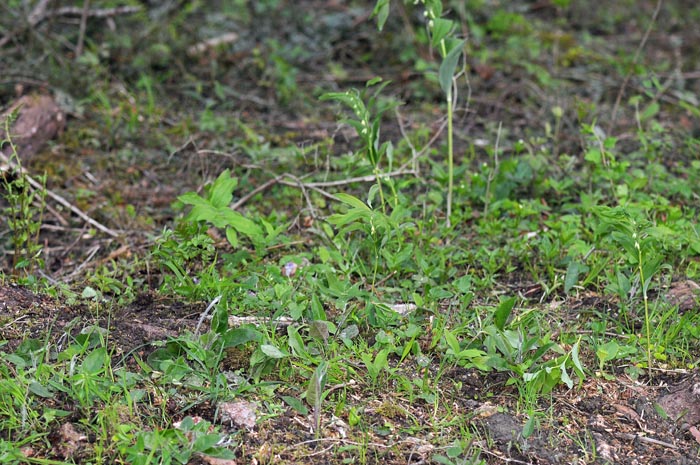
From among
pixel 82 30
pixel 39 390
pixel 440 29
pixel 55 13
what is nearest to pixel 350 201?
pixel 440 29

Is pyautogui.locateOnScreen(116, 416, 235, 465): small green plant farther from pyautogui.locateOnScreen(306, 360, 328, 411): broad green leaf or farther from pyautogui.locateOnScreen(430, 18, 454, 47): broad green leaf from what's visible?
pyautogui.locateOnScreen(430, 18, 454, 47): broad green leaf

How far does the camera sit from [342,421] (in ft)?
8.23

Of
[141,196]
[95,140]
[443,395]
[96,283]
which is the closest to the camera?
[443,395]

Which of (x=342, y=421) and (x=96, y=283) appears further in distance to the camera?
(x=96, y=283)

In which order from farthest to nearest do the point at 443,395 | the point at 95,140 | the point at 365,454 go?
the point at 95,140 → the point at 443,395 → the point at 365,454

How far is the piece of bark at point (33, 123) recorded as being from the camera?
4207 mm

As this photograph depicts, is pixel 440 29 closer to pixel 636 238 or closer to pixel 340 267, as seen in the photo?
pixel 340 267

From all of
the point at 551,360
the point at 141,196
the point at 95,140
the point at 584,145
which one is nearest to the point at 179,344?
the point at 551,360

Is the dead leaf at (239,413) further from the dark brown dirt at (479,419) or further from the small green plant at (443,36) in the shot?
the small green plant at (443,36)

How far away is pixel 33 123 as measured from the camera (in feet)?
14.4

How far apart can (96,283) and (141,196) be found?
1008mm

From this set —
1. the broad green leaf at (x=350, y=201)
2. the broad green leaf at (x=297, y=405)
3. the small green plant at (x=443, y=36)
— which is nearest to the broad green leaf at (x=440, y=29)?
the small green plant at (x=443, y=36)

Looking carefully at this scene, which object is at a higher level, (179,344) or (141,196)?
(179,344)

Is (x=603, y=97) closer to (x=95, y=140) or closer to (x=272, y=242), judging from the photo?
(x=272, y=242)
